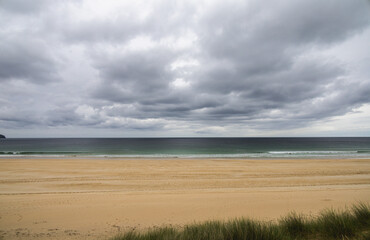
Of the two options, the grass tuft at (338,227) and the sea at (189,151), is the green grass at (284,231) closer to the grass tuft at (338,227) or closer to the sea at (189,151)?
the grass tuft at (338,227)

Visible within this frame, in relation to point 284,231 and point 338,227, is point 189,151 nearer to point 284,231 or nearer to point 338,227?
point 284,231

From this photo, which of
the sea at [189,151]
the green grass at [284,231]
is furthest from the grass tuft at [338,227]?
the sea at [189,151]

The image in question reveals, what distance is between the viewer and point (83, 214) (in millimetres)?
6859

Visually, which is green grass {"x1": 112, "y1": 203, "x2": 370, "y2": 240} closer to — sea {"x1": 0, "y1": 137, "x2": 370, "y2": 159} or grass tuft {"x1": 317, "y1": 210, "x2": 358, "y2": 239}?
grass tuft {"x1": 317, "y1": 210, "x2": 358, "y2": 239}

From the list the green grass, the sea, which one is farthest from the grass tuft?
the sea

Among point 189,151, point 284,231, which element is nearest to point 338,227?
point 284,231

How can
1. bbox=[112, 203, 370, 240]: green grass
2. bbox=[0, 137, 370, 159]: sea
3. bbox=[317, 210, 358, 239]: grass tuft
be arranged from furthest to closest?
bbox=[0, 137, 370, 159]: sea
bbox=[317, 210, 358, 239]: grass tuft
bbox=[112, 203, 370, 240]: green grass

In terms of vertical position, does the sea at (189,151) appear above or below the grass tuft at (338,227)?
below

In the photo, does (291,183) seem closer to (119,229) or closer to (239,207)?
(239,207)

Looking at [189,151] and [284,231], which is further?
[189,151]

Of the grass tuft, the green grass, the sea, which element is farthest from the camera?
the sea

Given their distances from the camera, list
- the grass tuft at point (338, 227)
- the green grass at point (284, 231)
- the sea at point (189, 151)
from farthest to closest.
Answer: the sea at point (189, 151), the grass tuft at point (338, 227), the green grass at point (284, 231)

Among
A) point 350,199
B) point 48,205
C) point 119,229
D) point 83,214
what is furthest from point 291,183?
point 48,205

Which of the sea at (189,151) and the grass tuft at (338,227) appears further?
the sea at (189,151)
